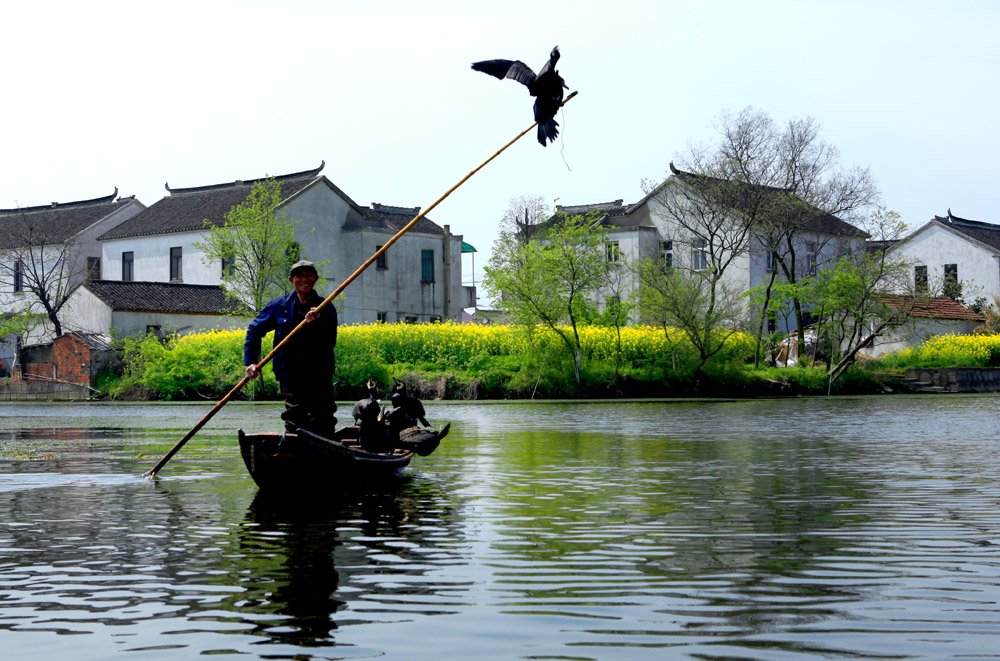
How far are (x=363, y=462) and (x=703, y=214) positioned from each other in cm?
3643

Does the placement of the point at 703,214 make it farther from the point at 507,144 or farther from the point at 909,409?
the point at 507,144

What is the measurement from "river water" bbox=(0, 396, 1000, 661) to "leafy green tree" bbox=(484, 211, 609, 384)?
2520 cm

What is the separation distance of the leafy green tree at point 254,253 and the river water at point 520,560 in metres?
30.0

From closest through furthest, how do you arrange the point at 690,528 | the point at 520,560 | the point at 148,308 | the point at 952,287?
the point at 520,560 → the point at 690,528 → the point at 148,308 → the point at 952,287

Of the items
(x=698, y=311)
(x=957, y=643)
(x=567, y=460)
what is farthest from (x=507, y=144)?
(x=698, y=311)

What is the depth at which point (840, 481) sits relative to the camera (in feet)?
39.3

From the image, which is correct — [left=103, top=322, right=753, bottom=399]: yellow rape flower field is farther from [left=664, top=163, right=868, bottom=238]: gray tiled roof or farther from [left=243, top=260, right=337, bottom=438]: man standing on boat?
[left=243, top=260, right=337, bottom=438]: man standing on boat

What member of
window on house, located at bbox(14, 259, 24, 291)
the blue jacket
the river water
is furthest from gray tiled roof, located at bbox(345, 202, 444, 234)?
the blue jacket

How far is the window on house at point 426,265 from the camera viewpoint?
56062mm

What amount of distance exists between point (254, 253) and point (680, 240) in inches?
776

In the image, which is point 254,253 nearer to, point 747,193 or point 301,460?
point 747,193

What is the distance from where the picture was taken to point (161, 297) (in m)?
48.7

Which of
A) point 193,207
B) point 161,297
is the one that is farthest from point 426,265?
point 161,297

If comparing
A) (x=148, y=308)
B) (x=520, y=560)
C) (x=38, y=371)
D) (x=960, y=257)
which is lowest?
(x=520, y=560)
